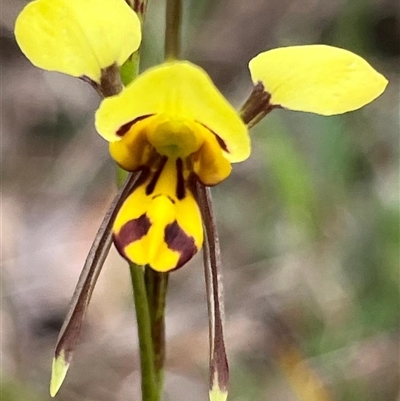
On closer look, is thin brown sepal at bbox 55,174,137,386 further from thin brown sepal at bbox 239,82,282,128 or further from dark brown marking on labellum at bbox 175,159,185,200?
thin brown sepal at bbox 239,82,282,128

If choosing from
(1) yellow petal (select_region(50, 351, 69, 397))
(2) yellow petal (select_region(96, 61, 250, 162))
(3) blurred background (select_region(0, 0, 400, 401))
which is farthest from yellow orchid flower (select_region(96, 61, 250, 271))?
(3) blurred background (select_region(0, 0, 400, 401))

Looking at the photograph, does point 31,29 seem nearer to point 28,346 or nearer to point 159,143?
point 159,143

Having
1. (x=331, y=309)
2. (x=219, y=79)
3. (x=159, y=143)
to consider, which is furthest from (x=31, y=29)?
(x=219, y=79)

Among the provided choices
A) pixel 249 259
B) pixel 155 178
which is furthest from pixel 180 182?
pixel 249 259

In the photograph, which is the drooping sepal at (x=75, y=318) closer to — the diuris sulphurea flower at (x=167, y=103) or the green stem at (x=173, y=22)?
the diuris sulphurea flower at (x=167, y=103)

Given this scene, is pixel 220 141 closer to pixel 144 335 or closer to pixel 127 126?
pixel 127 126
